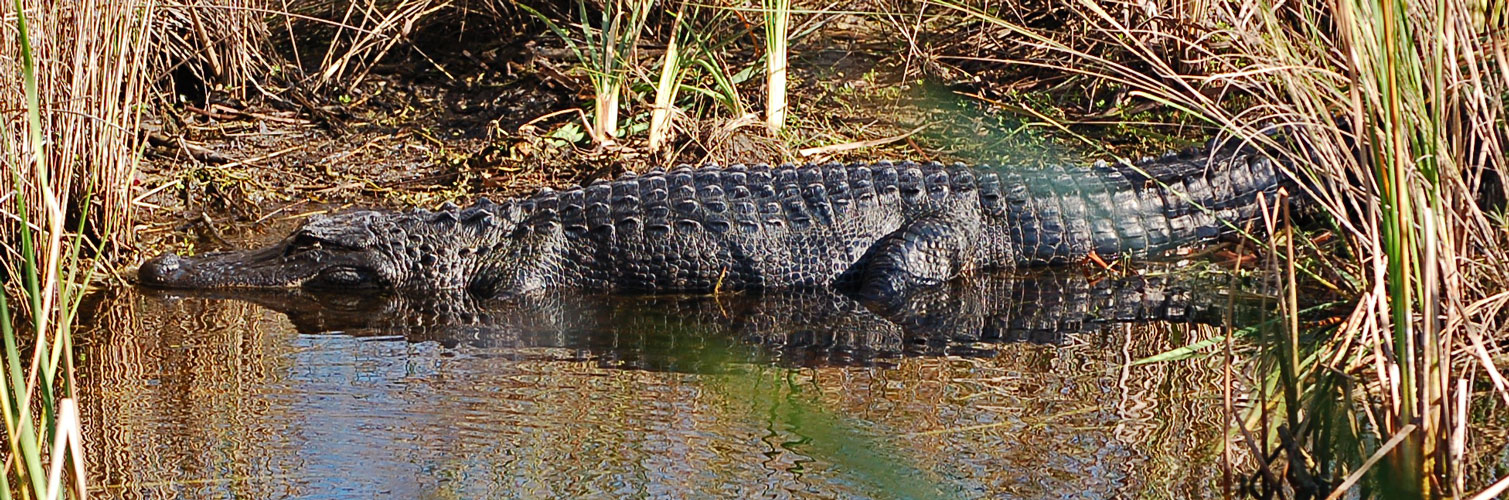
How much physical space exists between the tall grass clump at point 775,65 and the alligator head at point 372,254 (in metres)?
1.54

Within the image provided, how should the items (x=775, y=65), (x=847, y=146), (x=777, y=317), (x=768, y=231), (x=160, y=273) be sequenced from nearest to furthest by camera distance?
(x=777, y=317) → (x=160, y=273) → (x=768, y=231) → (x=775, y=65) → (x=847, y=146)

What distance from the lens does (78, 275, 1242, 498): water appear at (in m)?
3.20

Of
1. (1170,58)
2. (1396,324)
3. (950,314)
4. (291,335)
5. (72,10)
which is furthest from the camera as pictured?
(1170,58)

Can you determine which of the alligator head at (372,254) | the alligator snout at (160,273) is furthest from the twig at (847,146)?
the alligator snout at (160,273)

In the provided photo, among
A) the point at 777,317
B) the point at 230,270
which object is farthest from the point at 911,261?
the point at 230,270

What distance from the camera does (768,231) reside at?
18.2ft

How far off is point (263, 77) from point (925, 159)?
3.20m

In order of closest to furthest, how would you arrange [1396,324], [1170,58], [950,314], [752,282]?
[1396,324] → [950,314] → [752,282] → [1170,58]

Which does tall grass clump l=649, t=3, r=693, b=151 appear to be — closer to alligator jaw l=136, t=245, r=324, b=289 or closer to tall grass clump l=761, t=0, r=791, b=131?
tall grass clump l=761, t=0, r=791, b=131

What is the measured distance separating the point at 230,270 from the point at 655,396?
2.24 m

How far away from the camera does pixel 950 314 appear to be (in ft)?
16.6

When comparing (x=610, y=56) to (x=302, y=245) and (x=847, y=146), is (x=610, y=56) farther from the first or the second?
(x=302, y=245)

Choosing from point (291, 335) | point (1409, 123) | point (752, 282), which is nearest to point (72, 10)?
point (291, 335)

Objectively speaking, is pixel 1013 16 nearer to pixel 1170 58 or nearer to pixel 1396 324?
pixel 1170 58
